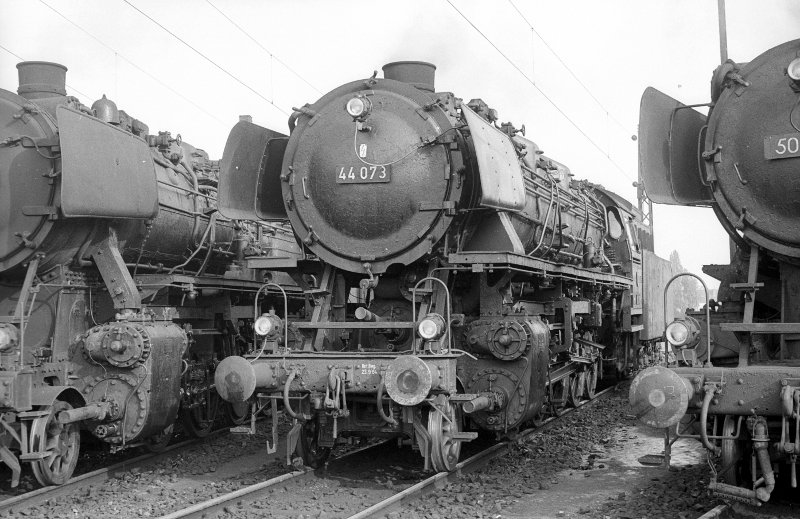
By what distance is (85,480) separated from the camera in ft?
25.4

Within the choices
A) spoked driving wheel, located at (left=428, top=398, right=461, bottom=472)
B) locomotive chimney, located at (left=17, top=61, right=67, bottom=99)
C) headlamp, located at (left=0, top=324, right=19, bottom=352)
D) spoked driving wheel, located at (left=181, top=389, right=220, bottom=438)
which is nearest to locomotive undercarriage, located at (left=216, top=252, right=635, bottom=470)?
spoked driving wheel, located at (left=428, top=398, right=461, bottom=472)

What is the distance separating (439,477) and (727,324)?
110 inches

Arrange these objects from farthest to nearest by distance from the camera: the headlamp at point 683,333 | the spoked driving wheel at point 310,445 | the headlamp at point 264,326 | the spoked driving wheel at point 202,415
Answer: the spoked driving wheel at point 202,415 < the spoked driving wheel at point 310,445 < the headlamp at point 264,326 < the headlamp at point 683,333

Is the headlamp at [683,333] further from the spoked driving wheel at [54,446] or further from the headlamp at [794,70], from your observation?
the spoked driving wheel at [54,446]

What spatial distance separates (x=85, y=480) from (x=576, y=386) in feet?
21.1

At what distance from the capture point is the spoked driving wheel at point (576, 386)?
431 inches

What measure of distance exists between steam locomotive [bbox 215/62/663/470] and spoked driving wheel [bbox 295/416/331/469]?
0.01 meters

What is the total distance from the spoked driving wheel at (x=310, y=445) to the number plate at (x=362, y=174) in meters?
2.27

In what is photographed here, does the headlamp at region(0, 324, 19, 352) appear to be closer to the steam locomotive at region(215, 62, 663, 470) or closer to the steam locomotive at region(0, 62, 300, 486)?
the steam locomotive at region(0, 62, 300, 486)

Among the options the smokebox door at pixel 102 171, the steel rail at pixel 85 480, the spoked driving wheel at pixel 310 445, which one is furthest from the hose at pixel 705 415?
the smokebox door at pixel 102 171

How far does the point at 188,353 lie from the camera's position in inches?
382

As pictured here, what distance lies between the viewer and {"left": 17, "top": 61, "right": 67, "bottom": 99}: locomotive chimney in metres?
8.48

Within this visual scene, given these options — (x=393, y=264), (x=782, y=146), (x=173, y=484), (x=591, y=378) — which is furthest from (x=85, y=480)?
(x=591, y=378)

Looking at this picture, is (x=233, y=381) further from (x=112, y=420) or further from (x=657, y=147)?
(x=657, y=147)
